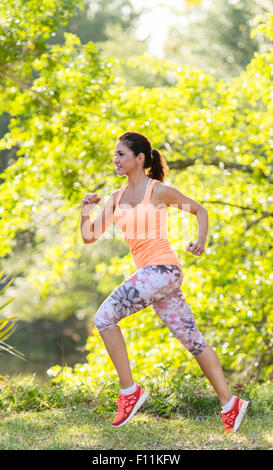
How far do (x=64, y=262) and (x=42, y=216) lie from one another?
0.72 m

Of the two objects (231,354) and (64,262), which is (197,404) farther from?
(64,262)

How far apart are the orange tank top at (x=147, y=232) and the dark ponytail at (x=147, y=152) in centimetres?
29

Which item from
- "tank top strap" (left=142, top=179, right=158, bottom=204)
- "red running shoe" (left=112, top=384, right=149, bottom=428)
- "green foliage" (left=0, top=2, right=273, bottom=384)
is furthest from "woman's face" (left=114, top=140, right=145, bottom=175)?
"green foliage" (left=0, top=2, right=273, bottom=384)

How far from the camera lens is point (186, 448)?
3.11 meters

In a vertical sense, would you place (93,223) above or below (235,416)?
above

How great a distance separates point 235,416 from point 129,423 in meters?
0.70

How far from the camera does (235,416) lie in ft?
11.0

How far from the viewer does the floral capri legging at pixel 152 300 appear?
10.5ft

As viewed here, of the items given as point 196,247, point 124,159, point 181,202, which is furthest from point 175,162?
point 196,247

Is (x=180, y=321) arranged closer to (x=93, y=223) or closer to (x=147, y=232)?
(x=147, y=232)

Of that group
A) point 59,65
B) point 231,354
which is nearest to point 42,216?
point 59,65

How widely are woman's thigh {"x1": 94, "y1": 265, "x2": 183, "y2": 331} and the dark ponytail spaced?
2.27 ft

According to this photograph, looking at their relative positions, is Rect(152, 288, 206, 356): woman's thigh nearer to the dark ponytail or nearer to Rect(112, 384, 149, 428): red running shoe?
Rect(112, 384, 149, 428): red running shoe

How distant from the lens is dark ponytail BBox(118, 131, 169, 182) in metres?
3.52
